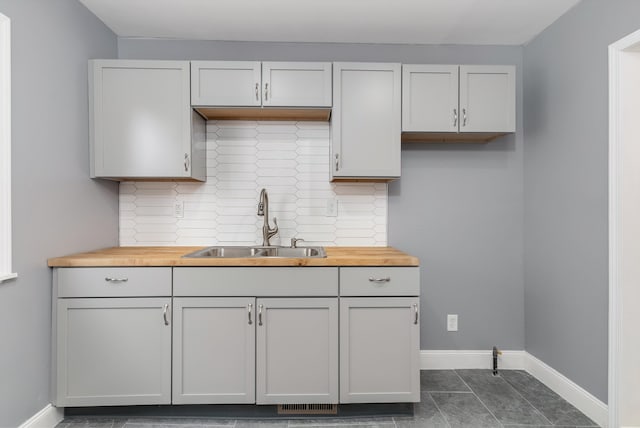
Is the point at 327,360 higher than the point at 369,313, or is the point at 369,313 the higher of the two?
the point at 369,313

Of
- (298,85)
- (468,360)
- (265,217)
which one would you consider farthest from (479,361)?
(298,85)

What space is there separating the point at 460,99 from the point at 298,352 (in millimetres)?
1873

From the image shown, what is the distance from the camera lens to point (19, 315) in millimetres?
1840

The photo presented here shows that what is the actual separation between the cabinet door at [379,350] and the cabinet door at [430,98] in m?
1.14

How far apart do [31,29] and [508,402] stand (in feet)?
11.1

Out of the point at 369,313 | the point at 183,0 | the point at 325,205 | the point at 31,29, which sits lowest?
the point at 369,313

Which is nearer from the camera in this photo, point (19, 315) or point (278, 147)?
point (19, 315)

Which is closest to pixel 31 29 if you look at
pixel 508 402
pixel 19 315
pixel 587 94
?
pixel 19 315

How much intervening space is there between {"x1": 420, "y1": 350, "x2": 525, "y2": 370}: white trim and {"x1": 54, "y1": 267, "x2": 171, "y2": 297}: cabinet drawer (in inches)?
75.9

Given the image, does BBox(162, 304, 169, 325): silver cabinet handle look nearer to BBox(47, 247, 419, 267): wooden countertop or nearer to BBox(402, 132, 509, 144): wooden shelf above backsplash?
BBox(47, 247, 419, 267): wooden countertop

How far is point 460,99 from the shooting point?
2471mm

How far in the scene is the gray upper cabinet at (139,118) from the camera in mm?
2371

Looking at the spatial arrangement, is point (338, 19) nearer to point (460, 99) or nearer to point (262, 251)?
point (460, 99)

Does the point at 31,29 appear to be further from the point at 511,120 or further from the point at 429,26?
the point at 511,120
